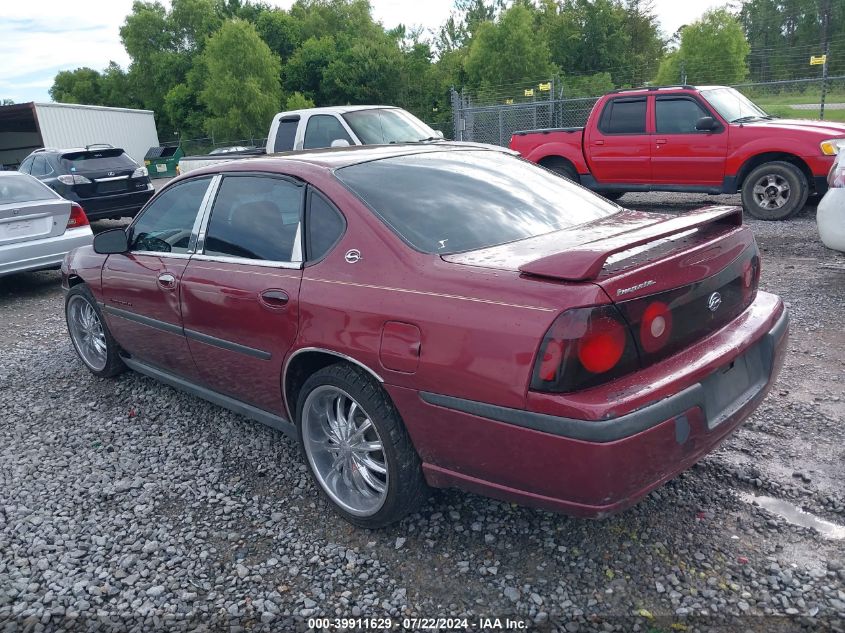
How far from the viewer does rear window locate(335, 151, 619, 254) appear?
288cm

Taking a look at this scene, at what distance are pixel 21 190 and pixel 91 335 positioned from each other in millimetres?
4242

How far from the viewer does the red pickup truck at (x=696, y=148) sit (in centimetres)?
887

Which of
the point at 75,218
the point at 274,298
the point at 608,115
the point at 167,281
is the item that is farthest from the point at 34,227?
the point at 608,115

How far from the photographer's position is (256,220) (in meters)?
3.41

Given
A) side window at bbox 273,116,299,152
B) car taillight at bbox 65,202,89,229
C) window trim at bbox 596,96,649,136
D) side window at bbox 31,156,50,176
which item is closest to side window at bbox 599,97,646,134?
window trim at bbox 596,96,649,136

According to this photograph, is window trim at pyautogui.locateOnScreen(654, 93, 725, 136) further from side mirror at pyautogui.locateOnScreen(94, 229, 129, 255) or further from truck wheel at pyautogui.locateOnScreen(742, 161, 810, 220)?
side mirror at pyautogui.locateOnScreen(94, 229, 129, 255)

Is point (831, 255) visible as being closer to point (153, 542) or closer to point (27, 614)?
point (153, 542)

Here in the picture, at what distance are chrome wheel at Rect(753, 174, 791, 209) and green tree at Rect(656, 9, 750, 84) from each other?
21220 mm

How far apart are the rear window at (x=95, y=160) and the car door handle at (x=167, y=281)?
965cm

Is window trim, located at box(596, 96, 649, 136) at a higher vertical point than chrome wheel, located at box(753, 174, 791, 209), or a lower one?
higher

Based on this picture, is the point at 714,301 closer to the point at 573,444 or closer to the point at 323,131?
the point at 573,444

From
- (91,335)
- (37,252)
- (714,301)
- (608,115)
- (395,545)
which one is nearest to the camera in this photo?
(714,301)

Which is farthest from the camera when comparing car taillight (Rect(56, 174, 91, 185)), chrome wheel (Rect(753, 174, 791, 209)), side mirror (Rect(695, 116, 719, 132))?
car taillight (Rect(56, 174, 91, 185))

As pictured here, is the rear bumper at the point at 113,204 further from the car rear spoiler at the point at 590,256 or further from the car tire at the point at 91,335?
the car rear spoiler at the point at 590,256
